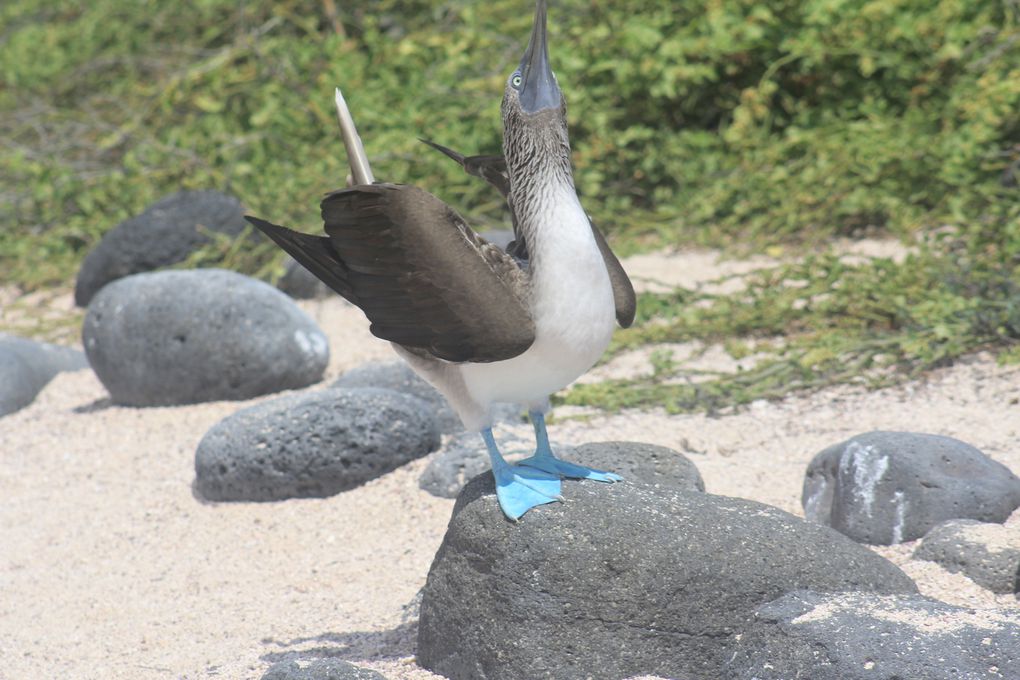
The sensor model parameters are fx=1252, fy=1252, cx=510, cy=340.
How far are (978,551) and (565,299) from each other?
1.79 metres

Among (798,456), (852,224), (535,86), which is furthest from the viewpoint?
(852,224)

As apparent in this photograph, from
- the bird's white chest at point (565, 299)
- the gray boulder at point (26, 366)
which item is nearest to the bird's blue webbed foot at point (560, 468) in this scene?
the bird's white chest at point (565, 299)

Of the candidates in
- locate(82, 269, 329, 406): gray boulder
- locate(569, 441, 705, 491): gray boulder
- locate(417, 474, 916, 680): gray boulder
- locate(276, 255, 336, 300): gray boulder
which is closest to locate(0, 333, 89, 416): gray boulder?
locate(82, 269, 329, 406): gray boulder

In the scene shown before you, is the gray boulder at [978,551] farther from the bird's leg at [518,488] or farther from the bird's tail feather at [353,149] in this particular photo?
the bird's tail feather at [353,149]

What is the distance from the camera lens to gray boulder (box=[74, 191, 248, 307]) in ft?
28.8

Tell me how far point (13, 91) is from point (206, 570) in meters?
8.38

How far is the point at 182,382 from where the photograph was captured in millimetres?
6879

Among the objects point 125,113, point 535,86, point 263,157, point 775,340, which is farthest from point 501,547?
point 125,113

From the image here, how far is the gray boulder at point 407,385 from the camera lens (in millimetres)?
6074

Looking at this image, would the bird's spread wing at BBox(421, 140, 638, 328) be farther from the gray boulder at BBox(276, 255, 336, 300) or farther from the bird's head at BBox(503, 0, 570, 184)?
the gray boulder at BBox(276, 255, 336, 300)

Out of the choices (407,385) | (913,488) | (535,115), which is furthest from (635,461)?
(407,385)

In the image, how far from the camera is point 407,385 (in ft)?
21.0

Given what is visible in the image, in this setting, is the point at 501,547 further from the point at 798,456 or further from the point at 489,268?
the point at 798,456

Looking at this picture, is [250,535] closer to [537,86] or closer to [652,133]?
[537,86]
